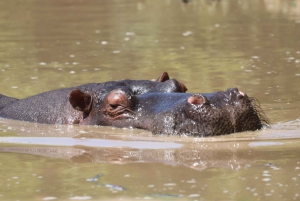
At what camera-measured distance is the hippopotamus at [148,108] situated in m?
6.82

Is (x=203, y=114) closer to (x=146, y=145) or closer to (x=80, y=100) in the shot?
(x=146, y=145)

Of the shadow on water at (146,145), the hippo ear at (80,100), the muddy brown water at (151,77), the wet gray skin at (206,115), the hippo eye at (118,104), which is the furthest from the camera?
Result: the hippo ear at (80,100)

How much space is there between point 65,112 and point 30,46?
7120 mm

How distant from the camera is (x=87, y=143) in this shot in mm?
7133

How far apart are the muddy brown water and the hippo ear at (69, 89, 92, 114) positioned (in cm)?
23

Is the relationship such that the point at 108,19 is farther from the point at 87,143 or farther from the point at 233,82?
the point at 87,143

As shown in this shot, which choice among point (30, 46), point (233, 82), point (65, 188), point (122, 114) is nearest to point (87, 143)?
point (122, 114)

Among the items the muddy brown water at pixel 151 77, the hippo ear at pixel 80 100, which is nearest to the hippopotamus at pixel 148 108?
the hippo ear at pixel 80 100

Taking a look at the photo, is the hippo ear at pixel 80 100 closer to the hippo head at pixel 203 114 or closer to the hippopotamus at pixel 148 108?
the hippopotamus at pixel 148 108

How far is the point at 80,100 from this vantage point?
778 centimetres

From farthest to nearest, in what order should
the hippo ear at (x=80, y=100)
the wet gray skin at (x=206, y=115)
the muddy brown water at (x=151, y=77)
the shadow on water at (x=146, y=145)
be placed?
the hippo ear at (x=80, y=100) < the wet gray skin at (x=206, y=115) < the shadow on water at (x=146, y=145) < the muddy brown water at (x=151, y=77)

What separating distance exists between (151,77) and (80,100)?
3.59 metres

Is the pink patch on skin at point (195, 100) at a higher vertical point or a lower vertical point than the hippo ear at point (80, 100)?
lower

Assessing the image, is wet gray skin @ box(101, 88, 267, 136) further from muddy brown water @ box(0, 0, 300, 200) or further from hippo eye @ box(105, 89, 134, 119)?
hippo eye @ box(105, 89, 134, 119)
